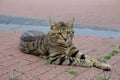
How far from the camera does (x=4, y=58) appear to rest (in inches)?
213

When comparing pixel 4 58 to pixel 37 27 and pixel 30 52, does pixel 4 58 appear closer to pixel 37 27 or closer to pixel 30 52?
pixel 30 52

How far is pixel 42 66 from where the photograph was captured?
489 cm

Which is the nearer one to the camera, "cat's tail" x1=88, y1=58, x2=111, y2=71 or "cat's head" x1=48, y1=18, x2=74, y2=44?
"cat's tail" x1=88, y1=58, x2=111, y2=71

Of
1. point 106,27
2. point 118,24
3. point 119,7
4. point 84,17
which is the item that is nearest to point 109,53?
point 106,27

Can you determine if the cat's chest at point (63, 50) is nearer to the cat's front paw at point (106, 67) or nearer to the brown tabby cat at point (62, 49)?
the brown tabby cat at point (62, 49)

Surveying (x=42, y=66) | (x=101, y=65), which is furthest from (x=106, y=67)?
(x=42, y=66)

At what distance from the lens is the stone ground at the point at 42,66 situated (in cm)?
441

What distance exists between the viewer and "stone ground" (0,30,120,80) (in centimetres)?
441

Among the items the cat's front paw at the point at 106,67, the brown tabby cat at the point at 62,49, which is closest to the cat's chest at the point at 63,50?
the brown tabby cat at the point at 62,49

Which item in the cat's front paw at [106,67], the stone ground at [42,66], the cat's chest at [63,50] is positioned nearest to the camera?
the stone ground at [42,66]

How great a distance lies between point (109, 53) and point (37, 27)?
3527 millimetres

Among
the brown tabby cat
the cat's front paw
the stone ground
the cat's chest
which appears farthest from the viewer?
the cat's chest

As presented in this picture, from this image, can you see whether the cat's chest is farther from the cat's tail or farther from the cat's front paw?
the cat's front paw

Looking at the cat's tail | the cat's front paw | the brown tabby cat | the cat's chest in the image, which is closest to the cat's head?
the brown tabby cat
